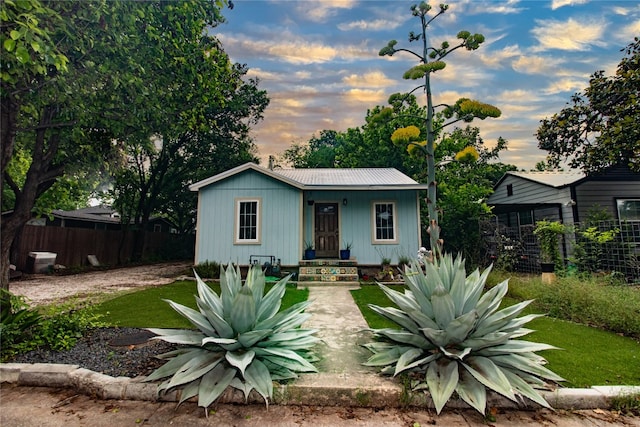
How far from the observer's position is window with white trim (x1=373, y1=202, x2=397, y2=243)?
1010 centimetres

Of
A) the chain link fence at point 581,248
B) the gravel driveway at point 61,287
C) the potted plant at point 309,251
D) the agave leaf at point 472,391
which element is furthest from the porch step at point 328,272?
the agave leaf at point 472,391

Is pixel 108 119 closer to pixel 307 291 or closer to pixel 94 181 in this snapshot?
pixel 94 181

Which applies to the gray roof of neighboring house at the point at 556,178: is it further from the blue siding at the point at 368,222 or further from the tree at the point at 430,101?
the tree at the point at 430,101

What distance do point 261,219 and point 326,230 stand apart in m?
2.35

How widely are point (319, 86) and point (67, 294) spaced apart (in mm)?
9085

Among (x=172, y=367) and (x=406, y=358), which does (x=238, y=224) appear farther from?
(x=406, y=358)

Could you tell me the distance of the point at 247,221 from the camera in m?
9.80

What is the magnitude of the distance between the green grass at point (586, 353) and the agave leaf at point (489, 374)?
33.3 inches

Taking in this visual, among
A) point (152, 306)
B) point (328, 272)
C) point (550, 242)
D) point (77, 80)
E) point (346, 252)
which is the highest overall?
point (77, 80)

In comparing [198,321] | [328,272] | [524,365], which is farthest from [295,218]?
[524,365]

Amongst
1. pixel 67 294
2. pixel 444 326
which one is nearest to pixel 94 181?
pixel 67 294

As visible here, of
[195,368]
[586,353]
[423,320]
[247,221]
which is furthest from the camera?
[247,221]

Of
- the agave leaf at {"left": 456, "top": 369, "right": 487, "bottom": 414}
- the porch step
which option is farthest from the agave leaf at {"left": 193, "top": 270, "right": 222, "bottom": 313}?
the porch step

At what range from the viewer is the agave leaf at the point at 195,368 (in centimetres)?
247
